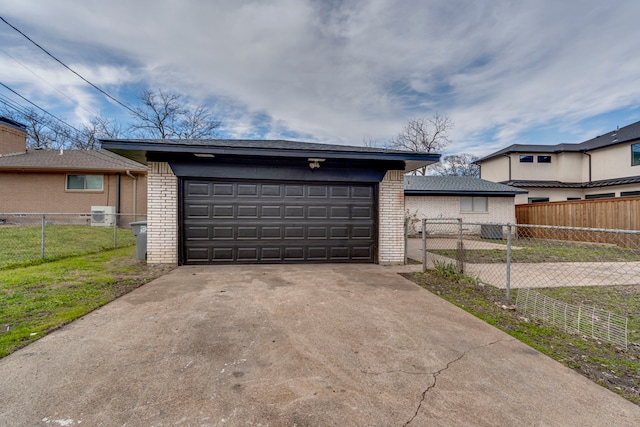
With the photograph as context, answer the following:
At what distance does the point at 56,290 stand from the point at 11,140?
1946 cm

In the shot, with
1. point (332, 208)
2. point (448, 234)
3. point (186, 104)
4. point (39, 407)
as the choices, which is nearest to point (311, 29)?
point (332, 208)

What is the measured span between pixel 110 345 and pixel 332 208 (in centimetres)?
Answer: 518

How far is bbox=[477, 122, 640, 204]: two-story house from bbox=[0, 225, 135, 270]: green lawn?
22882 mm

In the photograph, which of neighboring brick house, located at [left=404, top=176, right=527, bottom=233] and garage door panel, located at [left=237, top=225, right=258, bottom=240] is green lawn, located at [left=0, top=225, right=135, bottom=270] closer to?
garage door panel, located at [left=237, top=225, right=258, bottom=240]

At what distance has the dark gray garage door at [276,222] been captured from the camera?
22.1ft

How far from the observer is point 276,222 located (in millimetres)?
6922

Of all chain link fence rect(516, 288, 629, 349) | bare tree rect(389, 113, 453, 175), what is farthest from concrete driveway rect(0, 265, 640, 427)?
bare tree rect(389, 113, 453, 175)

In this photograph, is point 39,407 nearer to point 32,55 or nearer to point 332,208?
point 332,208

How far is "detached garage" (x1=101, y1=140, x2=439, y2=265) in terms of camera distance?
21.5 feet

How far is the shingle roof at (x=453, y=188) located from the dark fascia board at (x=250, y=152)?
8.52 metres

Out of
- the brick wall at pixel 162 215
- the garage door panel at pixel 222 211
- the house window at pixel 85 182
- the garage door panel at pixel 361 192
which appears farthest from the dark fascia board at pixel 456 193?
the house window at pixel 85 182

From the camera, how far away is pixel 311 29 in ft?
30.1

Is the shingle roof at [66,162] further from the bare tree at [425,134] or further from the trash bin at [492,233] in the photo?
the bare tree at [425,134]

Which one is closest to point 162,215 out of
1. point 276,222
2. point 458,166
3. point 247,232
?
point 247,232
